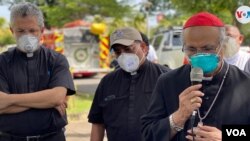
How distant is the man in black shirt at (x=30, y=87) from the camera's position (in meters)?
3.67

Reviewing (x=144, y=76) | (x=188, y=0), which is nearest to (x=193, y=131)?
(x=144, y=76)

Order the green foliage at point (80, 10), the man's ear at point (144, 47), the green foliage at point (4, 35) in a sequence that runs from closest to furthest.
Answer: the man's ear at point (144, 47) → the green foliage at point (80, 10) → the green foliage at point (4, 35)

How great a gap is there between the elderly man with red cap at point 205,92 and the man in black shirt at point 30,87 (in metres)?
1.26

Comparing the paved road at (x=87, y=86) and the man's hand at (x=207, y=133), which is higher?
the man's hand at (x=207, y=133)

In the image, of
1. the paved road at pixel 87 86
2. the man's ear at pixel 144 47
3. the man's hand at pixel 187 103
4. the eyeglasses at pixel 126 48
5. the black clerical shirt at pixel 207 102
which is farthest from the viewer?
the paved road at pixel 87 86

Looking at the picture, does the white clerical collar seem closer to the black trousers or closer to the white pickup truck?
the black trousers

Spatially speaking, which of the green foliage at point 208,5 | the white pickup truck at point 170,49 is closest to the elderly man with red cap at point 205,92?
the green foliage at point 208,5

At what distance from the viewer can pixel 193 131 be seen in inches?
96.3

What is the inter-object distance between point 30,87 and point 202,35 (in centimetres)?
167

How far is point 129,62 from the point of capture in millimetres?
3797

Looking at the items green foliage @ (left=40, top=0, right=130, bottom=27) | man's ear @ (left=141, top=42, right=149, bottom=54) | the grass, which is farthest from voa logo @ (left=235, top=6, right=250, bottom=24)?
green foliage @ (left=40, top=0, right=130, bottom=27)

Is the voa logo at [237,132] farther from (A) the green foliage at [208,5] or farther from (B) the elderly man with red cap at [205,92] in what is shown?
(A) the green foliage at [208,5]

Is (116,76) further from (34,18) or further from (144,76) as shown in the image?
(34,18)

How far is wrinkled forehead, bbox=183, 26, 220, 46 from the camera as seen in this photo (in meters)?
2.56
